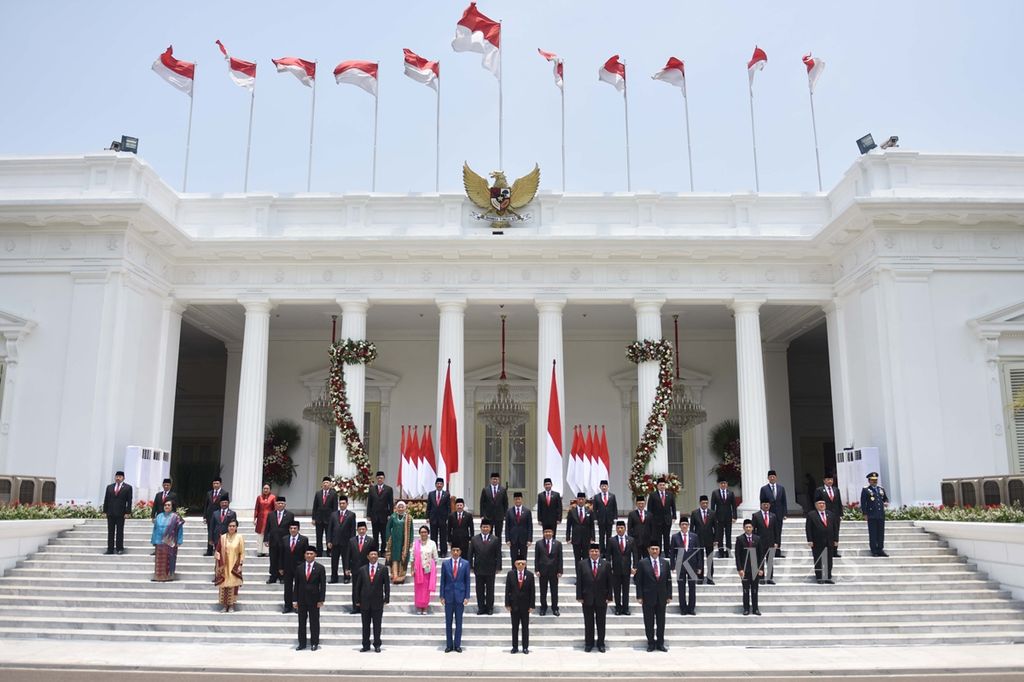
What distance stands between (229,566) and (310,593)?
1.81 m

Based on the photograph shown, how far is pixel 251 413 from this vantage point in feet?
55.2

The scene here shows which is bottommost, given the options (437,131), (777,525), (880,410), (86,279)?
(777,525)

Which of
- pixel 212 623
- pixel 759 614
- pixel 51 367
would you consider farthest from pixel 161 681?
pixel 51 367

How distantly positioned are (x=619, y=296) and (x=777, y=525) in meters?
6.70

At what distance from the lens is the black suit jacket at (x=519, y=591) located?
30.1ft

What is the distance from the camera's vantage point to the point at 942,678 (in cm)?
789

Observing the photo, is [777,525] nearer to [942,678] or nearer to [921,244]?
[942,678]

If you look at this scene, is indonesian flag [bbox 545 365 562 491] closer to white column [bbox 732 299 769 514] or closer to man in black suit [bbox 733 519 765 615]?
white column [bbox 732 299 769 514]

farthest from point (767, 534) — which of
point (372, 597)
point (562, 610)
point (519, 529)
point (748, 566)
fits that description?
point (372, 597)

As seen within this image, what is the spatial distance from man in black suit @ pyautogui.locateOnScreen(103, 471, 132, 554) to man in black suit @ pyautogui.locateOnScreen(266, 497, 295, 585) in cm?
292

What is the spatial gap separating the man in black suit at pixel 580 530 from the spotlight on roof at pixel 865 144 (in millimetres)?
9944

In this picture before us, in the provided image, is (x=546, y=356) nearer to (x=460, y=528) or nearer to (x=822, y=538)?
(x=460, y=528)

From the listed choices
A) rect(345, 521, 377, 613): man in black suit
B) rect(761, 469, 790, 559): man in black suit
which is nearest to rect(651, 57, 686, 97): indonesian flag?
rect(761, 469, 790, 559): man in black suit

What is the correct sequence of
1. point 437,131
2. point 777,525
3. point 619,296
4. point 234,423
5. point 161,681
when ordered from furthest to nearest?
point 234,423, point 437,131, point 619,296, point 777,525, point 161,681
